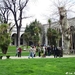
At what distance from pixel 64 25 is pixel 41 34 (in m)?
41.7

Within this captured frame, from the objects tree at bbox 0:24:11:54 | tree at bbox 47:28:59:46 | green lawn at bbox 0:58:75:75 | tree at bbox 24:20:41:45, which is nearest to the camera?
green lawn at bbox 0:58:75:75

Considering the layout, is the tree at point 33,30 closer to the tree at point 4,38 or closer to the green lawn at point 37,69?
the tree at point 4,38

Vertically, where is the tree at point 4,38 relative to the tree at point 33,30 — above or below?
below

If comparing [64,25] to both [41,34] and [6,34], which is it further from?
[41,34]

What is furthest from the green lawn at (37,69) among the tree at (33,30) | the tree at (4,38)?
the tree at (33,30)

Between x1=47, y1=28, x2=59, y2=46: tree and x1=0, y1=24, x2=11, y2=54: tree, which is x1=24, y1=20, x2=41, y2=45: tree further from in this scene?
x1=0, y1=24, x2=11, y2=54: tree

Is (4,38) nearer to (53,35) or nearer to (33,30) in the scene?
(53,35)

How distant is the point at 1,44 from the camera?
121ft

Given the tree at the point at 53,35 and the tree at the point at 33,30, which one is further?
the tree at the point at 33,30

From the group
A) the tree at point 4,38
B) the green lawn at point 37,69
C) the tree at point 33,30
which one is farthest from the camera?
the tree at point 33,30

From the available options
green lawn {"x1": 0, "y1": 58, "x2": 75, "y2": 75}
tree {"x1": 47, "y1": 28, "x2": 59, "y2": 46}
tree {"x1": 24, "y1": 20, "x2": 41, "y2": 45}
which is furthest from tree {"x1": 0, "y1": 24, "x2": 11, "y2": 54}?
tree {"x1": 24, "y1": 20, "x2": 41, "y2": 45}

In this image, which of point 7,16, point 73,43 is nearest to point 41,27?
point 73,43

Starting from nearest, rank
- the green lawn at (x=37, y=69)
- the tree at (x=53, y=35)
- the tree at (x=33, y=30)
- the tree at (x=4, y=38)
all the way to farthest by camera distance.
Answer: the green lawn at (x=37, y=69), the tree at (x=4, y=38), the tree at (x=53, y=35), the tree at (x=33, y=30)

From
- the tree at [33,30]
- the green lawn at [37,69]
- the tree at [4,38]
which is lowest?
the green lawn at [37,69]
